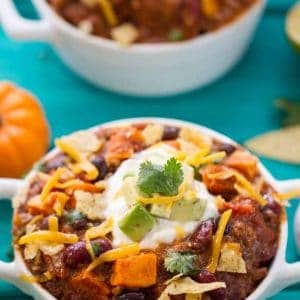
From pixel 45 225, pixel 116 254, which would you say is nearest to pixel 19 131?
pixel 45 225

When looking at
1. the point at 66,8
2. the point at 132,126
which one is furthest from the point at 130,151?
the point at 66,8

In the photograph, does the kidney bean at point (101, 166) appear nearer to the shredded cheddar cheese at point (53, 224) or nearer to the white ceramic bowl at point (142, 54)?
the shredded cheddar cheese at point (53, 224)

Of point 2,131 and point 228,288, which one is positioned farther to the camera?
point 2,131

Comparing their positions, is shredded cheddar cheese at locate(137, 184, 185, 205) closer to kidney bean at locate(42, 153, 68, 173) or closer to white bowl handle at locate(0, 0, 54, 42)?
kidney bean at locate(42, 153, 68, 173)

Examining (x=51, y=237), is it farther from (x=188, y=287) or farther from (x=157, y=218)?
(x=188, y=287)

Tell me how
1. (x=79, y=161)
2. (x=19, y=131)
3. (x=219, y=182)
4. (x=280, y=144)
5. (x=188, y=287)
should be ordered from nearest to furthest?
(x=188, y=287), (x=219, y=182), (x=79, y=161), (x=19, y=131), (x=280, y=144)

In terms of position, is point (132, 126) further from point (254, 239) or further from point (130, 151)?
point (254, 239)

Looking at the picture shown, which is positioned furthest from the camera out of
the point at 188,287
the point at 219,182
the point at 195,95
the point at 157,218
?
the point at 195,95
